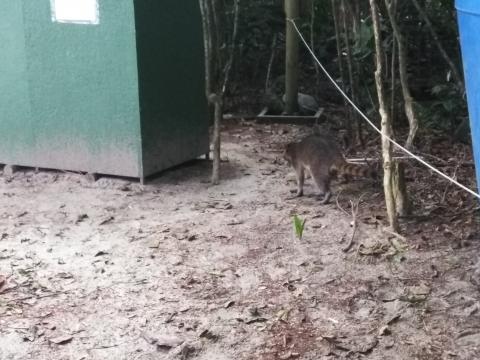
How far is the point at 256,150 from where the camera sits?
293 inches

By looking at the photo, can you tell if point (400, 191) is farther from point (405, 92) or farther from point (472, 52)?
point (472, 52)

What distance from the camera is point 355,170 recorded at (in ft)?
17.5

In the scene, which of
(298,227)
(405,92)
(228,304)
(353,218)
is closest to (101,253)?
(228,304)

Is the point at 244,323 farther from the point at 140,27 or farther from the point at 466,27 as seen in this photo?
the point at 140,27

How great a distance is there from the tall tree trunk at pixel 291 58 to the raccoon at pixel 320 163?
294 cm

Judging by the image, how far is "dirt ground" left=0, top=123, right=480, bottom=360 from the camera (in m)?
3.61

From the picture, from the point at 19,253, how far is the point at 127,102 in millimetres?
1650

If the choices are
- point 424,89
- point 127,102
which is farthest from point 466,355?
point 424,89

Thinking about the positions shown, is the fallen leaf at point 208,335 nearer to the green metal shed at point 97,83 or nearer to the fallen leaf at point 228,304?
the fallen leaf at point 228,304

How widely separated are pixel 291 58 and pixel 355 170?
11.9 feet

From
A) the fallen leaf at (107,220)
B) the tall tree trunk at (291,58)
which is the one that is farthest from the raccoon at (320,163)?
the tall tree trunk at (291,58)

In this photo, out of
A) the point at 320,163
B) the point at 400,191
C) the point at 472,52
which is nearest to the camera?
the point at 472,52

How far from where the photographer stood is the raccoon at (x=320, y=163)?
5.58 metres

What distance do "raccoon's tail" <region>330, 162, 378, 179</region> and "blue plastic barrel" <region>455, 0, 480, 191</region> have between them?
5.91ft
